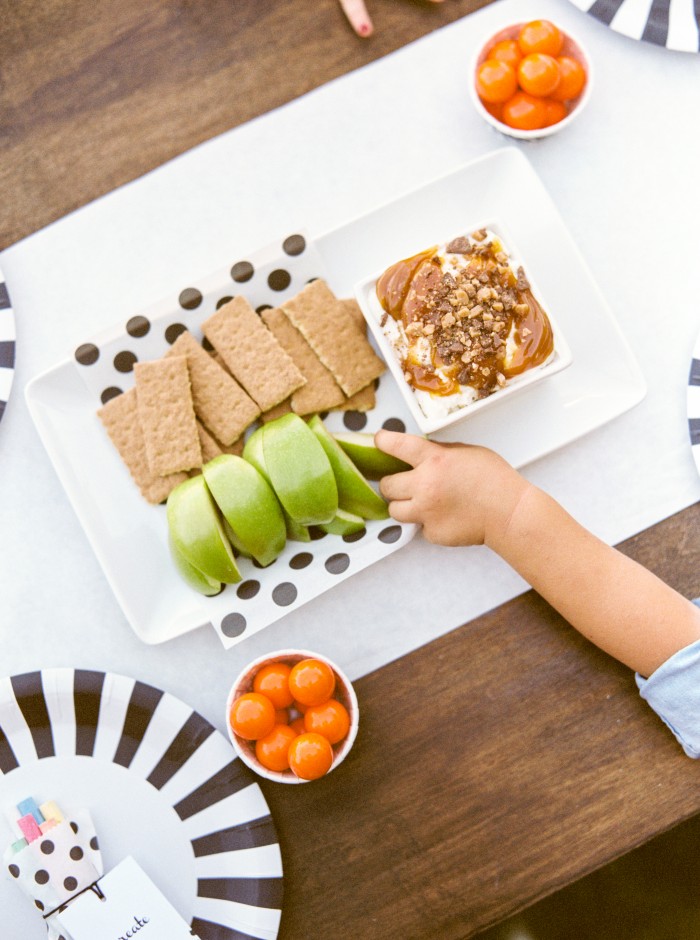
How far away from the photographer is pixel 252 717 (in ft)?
3.96

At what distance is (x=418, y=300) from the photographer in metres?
1.19

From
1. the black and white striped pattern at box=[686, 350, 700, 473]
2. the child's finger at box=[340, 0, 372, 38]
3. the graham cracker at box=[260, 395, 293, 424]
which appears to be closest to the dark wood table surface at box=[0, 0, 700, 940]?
the child's finger at box=[340, 0, 372, 38]

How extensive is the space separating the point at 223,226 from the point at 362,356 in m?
0.36

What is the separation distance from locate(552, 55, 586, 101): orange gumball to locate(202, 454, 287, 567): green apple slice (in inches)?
33.9

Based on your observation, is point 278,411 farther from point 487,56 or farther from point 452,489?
point 487,56

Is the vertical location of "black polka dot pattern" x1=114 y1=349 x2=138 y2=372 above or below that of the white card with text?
above

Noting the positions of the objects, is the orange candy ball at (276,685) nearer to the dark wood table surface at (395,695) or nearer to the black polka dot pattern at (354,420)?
the dark wood table surface at (395,695)

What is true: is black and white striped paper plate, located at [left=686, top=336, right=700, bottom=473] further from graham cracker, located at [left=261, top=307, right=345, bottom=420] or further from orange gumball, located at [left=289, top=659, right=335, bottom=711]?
orange gumball, located at [left=289, top=659, right=335, bottom=711]

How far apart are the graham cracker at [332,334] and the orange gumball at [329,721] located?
0.53 metres

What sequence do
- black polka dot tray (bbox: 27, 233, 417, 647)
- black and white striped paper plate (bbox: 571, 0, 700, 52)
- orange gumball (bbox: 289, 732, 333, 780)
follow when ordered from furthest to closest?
black and white striped paper plate (bbox: 571, 0, 700, 52) < black polka dot tray (bbox: 27, 233, 417, 647) < orange gumball (bbox: 289, 732, 333, 780)

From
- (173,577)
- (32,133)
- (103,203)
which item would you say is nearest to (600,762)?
(173,577)

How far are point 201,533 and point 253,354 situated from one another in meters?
0.32

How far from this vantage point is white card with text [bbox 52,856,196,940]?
1.23m

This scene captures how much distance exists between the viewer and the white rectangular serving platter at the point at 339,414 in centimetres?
129
